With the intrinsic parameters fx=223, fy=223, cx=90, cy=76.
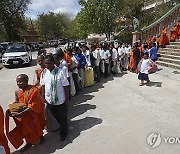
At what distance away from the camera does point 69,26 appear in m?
67.4

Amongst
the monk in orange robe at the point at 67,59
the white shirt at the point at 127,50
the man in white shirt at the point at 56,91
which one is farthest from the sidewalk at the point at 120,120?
the white shirt at the point at 127,50

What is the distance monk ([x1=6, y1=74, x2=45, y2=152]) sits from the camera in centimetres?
383

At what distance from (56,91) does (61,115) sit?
0.50 metres

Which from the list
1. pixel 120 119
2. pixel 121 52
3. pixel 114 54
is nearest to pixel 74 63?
pixel 120 119

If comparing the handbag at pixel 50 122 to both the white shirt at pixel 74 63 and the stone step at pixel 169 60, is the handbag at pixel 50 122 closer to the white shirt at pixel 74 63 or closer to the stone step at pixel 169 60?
the white shirt at pixel 74 63

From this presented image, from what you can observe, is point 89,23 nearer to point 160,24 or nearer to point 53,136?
point 160,24

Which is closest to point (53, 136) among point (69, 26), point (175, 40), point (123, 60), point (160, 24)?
point (123, 60)

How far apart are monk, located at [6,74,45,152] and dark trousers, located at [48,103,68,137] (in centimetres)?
28

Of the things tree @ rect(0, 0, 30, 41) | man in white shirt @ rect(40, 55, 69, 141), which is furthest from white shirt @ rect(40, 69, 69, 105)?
tree @ rect(0, 0, 30, 41)

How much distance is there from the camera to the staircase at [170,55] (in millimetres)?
10687

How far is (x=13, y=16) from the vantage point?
1270 inches

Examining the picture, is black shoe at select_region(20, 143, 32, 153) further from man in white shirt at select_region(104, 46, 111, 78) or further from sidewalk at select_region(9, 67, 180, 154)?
man in white shirt at select_region(104, 46, 111, 78)

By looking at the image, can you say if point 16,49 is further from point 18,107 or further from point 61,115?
point 18,107

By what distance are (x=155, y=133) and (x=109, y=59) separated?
19.0 ft
